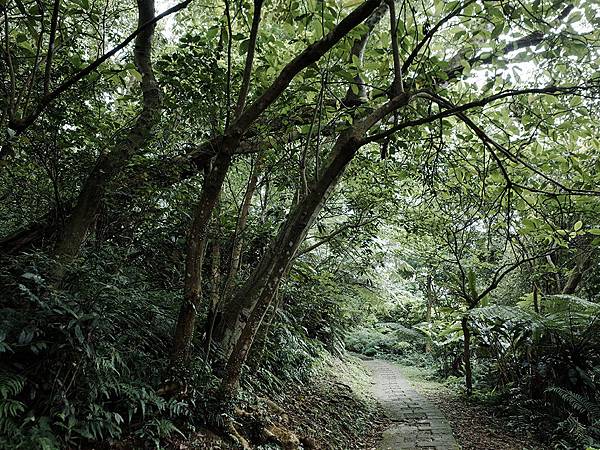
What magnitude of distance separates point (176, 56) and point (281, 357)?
4643 mm

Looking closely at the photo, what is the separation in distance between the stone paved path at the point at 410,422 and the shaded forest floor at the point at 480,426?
218 mm

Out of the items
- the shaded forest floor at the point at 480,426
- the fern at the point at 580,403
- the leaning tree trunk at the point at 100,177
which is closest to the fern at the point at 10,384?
the leaning tree trunk at the point at 100,177

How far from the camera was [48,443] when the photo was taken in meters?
2.43

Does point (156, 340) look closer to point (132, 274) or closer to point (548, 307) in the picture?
point (132, 274)

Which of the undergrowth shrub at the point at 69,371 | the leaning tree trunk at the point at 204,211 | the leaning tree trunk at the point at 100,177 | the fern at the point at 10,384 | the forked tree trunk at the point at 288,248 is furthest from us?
the leaning tree trunk at the point at 100,177

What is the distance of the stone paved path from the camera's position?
5500 mm

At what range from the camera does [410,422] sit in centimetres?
659

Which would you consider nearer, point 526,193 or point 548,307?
point 526,193

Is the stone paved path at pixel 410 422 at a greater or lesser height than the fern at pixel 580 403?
lesser

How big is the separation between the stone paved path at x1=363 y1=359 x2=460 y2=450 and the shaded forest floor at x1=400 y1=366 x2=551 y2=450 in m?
0.22

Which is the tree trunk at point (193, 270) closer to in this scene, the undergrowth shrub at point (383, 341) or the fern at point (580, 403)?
the fern at point (580, 403)

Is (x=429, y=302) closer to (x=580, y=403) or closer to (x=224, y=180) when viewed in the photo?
(x=580, y=403)

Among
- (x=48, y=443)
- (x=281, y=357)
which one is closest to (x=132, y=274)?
(x=48, y=443)

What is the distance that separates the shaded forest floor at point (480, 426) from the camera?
19.1ft
